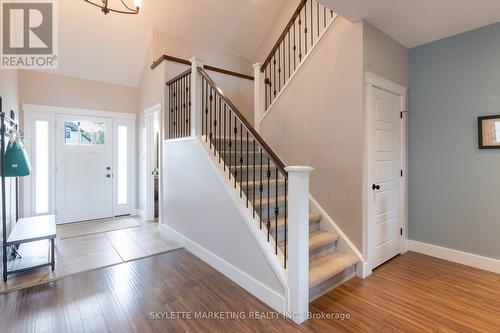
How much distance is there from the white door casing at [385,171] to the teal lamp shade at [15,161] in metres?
3.81

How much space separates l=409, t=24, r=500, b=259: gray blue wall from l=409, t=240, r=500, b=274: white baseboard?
0.06m

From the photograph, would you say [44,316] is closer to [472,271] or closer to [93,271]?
[93,271]

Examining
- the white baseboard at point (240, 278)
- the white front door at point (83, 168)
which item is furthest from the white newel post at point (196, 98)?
the white front door at point (83, 168)

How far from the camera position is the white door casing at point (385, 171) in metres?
2.83

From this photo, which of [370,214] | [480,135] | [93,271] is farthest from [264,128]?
[93,271]

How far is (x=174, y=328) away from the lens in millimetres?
1968

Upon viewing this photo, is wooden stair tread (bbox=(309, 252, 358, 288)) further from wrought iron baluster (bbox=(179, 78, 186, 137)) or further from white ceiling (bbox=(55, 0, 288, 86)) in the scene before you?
white ceiling (bbox=(55, 0, 288, 86))

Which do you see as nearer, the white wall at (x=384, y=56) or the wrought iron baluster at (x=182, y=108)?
the white wall at (x=384, y=56)

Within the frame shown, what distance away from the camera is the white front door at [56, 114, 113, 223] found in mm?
4742

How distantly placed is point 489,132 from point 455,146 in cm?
34

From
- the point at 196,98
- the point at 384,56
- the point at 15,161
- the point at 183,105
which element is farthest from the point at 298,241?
the point at 15,161

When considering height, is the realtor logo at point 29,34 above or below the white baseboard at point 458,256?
above

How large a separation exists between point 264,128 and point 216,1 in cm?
268

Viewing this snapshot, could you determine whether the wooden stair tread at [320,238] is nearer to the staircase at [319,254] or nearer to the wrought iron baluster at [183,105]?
the staircase at [319,254]
